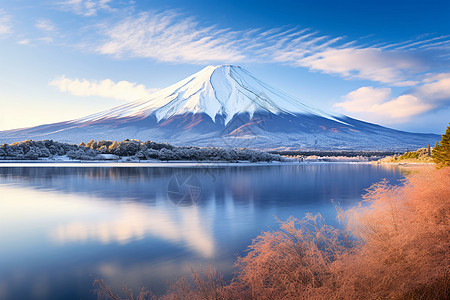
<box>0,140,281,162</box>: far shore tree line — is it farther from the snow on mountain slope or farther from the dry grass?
the snow on mountain slope

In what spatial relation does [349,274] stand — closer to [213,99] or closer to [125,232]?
[125,232]

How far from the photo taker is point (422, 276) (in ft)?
12.8

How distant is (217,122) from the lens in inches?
4823

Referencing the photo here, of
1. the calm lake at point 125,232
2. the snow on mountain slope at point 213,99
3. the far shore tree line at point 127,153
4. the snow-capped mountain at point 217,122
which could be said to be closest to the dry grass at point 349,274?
the calm lake at point 125,232

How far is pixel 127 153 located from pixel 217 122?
77024mm

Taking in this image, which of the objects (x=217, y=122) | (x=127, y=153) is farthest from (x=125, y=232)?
(x=217, y=122)

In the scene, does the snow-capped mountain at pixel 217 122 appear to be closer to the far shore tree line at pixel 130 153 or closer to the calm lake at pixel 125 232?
the far shore tree line at pixel 130 153

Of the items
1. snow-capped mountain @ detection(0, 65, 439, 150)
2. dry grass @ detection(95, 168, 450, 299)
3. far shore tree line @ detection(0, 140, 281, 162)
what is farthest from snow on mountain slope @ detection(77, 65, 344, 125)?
dry grass @ detection(95, 168, 450, 299)

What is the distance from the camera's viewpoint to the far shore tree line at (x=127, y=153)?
4366 cm

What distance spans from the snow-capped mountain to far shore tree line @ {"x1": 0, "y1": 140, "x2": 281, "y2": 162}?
141 feet

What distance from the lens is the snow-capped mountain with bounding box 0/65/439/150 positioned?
10394 centimetres

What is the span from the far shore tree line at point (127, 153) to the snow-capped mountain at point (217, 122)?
42970 mm

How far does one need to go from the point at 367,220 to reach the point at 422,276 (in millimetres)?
2333

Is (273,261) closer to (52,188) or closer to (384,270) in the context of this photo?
(384,270)
